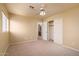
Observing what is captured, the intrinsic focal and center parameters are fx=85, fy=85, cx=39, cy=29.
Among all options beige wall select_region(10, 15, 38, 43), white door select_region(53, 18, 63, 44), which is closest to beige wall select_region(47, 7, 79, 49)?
white door select_region(53, 18, 63, 44)

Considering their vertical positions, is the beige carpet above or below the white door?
below

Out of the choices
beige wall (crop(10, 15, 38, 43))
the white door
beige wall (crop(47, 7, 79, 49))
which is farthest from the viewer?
the white door

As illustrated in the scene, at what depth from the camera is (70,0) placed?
3.26 feet

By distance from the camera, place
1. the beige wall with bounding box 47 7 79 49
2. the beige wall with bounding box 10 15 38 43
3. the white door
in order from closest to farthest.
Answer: the beige wall with bounding box 10 15 38 43 → the beige wall with bounding box 47 7 79 49 → the white door

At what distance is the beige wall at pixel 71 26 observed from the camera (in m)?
2.57

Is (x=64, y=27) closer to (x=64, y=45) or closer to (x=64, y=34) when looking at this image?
(x=64, y=34)

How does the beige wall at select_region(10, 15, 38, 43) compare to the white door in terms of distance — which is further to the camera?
the white door

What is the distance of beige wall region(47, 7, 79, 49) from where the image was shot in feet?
8.43

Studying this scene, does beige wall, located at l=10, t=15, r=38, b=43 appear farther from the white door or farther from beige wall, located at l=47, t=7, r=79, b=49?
the white door

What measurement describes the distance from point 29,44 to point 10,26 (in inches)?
29.5

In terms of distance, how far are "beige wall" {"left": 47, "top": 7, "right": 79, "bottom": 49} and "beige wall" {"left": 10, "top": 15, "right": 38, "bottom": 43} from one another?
30.9 inches

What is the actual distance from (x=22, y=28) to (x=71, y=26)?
1639mm

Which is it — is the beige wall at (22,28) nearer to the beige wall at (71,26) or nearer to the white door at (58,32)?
the beige wall at (71,26)

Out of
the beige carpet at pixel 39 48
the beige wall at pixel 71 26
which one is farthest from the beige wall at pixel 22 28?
the beige wall at pixel 71 26
